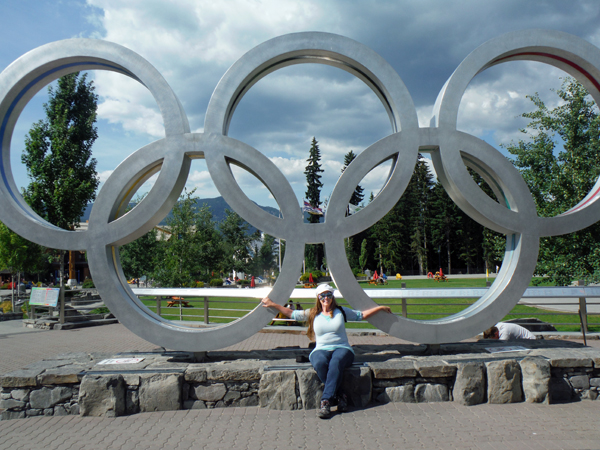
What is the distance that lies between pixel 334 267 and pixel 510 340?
3927mm

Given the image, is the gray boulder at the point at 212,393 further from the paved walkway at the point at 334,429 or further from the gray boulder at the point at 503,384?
the gray boulder at the point at 503,384

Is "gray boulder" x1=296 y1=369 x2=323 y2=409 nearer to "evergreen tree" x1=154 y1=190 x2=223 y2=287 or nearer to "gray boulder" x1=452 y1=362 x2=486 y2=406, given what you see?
"gray boulder" x1=452 y1=362 x2=486 y2=406

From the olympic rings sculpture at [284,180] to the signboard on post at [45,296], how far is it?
8.34 meters

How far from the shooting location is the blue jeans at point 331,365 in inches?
203

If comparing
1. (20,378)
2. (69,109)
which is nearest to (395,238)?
(69,109)

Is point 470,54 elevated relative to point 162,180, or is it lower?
elevated

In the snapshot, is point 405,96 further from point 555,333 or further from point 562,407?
point 555,333

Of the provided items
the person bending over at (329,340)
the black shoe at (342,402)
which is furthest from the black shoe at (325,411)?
the black shoe at (342,402)

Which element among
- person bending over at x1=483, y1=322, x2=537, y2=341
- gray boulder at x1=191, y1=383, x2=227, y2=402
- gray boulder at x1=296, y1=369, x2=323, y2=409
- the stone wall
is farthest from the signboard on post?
person bending over at x1=483, y1=322, x2=537, y2=341

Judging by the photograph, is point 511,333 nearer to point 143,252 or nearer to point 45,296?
point 45,296

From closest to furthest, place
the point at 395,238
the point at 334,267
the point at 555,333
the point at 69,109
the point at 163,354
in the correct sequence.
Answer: the point at 334,267, the point at 163,354, the point at 555,333, the point at 69,109, the point at 395,238

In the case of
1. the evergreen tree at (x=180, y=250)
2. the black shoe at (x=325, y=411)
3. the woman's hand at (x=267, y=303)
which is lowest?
the black shoe at (x=325, y=411)

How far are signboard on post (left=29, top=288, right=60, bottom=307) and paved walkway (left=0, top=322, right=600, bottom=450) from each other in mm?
9273

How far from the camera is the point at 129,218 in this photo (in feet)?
20.8
